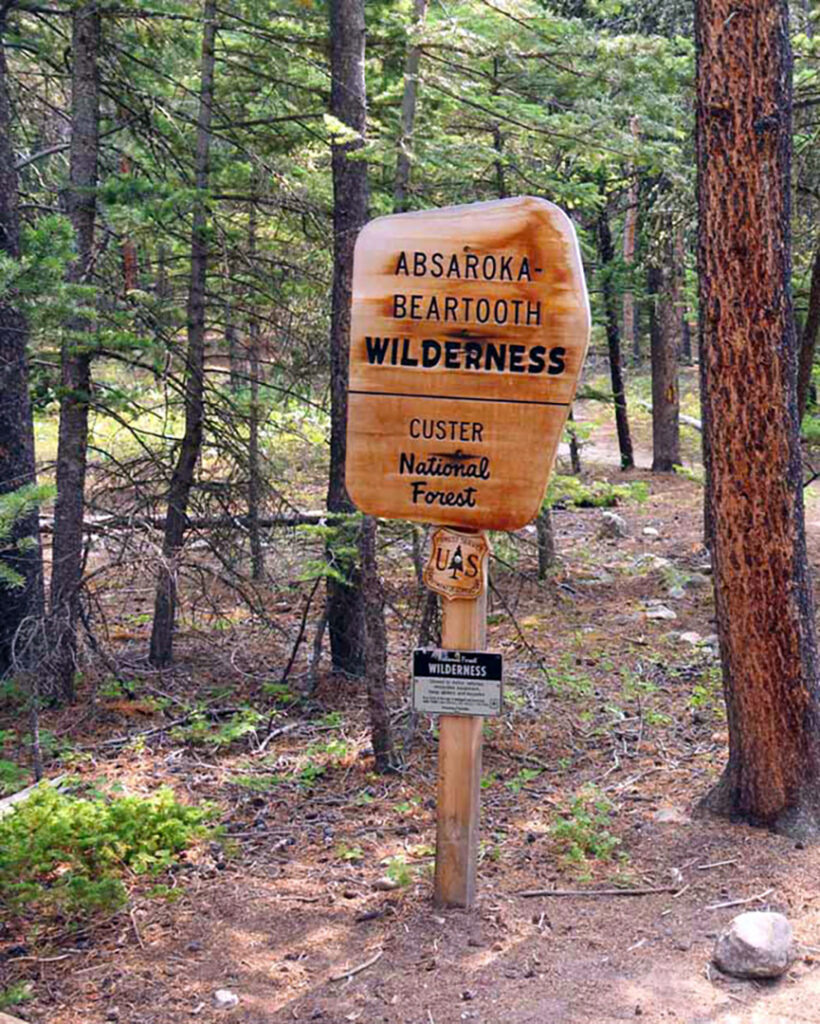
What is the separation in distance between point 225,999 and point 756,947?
92.2 inches

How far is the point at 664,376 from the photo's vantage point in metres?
21.4

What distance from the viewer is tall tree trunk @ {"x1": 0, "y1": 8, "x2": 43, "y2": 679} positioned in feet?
30.2

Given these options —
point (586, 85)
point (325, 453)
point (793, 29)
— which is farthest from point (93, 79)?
point (325, 453)

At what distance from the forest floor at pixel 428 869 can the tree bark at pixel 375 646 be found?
24 centimetres

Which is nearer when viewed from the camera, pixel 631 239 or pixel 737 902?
pixel 737 902

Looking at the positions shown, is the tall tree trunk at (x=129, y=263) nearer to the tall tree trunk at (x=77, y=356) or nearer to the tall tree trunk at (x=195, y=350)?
the tall tree trunk at (x=195, y=350)

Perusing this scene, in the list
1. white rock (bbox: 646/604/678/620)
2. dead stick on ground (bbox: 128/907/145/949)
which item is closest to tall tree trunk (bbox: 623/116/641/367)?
white rock (bbox: 646/604/678/620)

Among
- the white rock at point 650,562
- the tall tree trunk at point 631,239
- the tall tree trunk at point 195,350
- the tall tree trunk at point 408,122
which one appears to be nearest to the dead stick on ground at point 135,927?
the tall tree trunk at point 195,350

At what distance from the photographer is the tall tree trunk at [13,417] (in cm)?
920

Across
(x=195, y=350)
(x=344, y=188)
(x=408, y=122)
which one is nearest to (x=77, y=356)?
A: (x=195, y=350)

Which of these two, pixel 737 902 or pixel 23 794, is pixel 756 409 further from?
Result: pixel 23 794

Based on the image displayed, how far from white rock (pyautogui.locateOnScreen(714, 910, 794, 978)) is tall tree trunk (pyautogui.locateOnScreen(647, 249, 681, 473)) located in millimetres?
15708

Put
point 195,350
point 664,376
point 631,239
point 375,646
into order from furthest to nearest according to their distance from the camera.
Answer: point 664,376 → point 631,239 → point 195,350 → point 375,646

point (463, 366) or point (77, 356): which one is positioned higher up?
point (77, 356)
